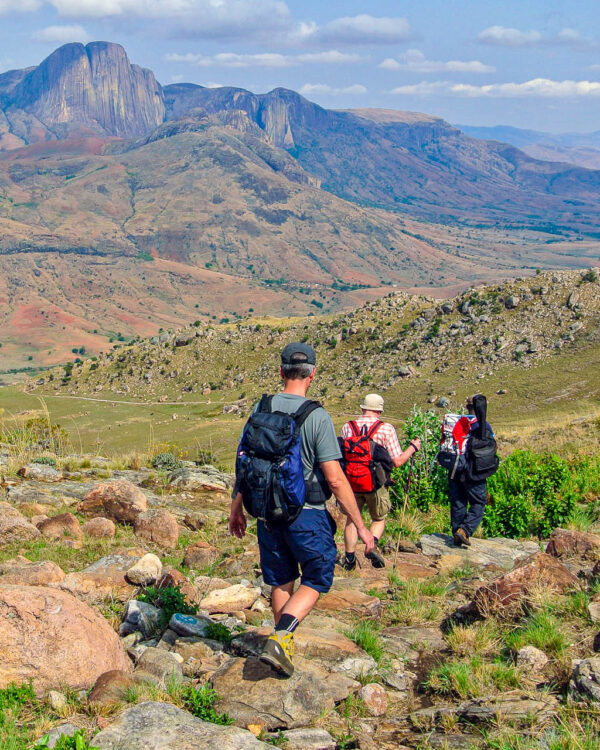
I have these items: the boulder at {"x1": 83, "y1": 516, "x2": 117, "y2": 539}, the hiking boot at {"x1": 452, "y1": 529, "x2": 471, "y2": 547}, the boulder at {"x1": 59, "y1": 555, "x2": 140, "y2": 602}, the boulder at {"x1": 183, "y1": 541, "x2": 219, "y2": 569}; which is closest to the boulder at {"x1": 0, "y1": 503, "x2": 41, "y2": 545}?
the boulder at {"x1": 83, "y1": 516, "x2": 117, "y2": 539}

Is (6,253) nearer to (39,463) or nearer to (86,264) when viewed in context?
(86,264)

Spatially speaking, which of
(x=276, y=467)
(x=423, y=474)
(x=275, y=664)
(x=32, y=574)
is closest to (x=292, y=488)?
(x=276, y=467)

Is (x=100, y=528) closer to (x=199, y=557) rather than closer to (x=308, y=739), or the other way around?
(x=199, y=557)

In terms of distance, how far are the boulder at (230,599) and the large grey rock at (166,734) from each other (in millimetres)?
2126

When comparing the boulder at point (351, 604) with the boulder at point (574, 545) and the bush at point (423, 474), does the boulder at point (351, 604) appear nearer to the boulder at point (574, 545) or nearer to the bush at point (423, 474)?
the boulder at point (574, 545)

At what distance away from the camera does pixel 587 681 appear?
12.8 feet

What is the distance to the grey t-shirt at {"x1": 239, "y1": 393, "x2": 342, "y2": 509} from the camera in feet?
14.8

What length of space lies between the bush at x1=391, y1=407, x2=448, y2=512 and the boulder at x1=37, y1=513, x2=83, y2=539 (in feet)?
16.2

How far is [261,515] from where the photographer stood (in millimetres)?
4457

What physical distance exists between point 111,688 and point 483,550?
5.27m

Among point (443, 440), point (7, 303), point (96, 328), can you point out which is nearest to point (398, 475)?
point (443, 440)

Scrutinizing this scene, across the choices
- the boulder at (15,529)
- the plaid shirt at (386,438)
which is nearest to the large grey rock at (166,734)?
the plaid shirt at (386,438)

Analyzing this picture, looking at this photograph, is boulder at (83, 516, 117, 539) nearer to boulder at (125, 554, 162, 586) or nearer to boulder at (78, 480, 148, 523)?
boulder at (78, 480, 148, 523)

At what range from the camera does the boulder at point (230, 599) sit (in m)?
6.04
